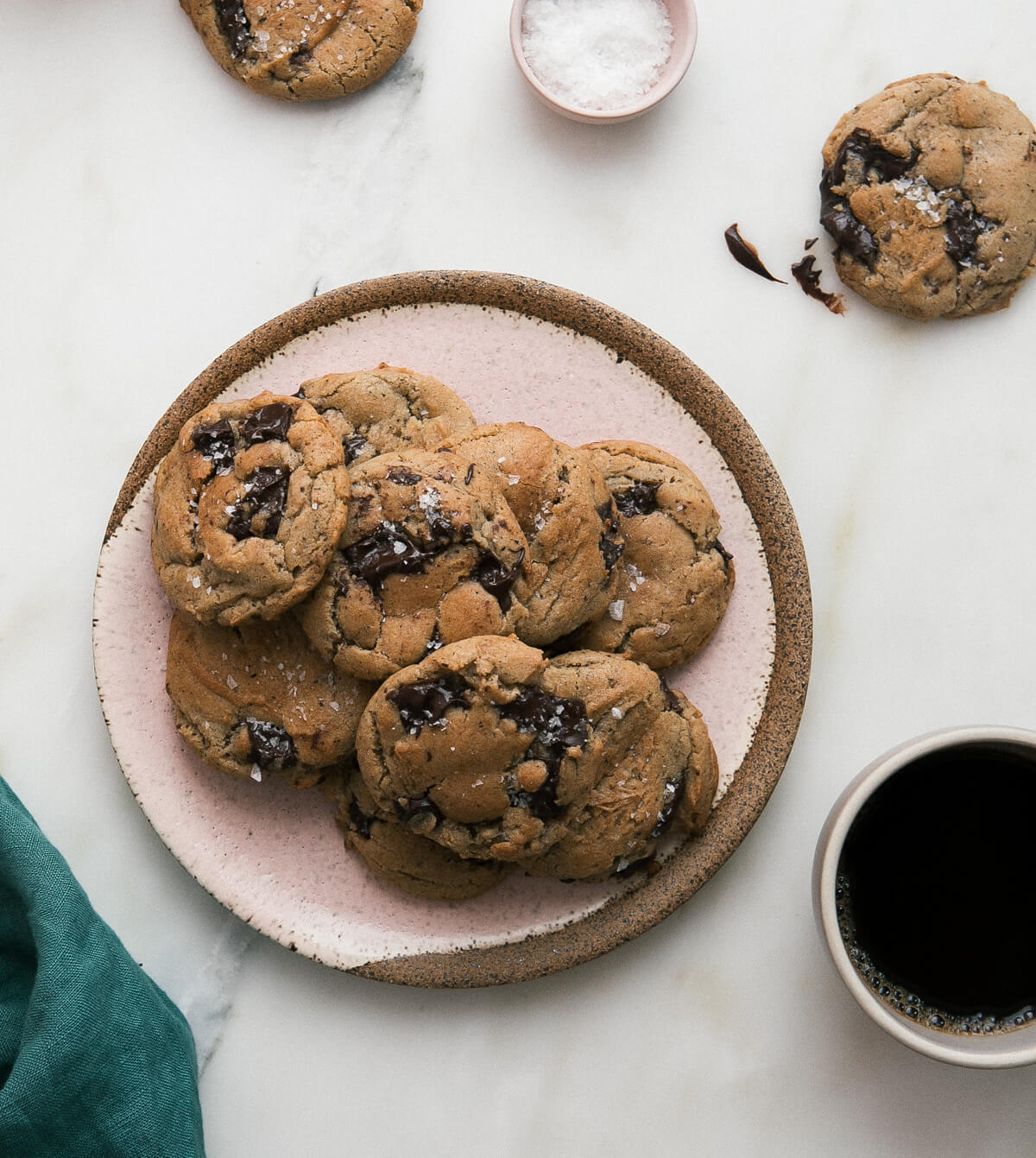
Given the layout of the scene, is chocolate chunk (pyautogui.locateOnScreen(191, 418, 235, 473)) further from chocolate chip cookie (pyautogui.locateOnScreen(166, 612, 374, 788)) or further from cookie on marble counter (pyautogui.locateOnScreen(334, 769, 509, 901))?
cookie on marble counter (pyautogui.locateOnScreen(334, 769, 509, 901))

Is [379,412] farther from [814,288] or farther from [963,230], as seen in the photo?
[963,230]

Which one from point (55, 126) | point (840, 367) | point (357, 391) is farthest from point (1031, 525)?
point (55, 126)

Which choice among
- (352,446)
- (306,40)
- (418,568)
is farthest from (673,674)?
(306,40)

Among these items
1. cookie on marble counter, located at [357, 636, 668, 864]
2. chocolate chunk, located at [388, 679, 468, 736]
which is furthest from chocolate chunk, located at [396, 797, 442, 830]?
chocolate chunk, located at [388, 679, 468, 736]

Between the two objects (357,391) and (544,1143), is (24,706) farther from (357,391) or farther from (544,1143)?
(544,1143)

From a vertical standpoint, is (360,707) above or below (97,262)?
below
